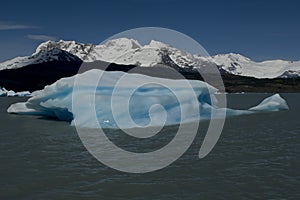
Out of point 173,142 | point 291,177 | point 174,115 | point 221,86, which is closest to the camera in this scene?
point 291,177

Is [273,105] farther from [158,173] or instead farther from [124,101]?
[158,173]

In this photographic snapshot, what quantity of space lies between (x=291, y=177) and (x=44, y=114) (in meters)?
18.8

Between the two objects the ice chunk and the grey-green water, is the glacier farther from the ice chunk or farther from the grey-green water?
the ice chunk

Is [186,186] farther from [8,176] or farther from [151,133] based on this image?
[151,133]

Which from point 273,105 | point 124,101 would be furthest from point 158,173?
point 273,105

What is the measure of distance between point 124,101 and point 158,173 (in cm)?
970

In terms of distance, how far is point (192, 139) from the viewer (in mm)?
15375

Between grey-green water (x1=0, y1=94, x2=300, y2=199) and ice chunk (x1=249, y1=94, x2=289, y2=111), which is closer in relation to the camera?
grey-green water (x1=0, y1=94, x2=300, y2=199)

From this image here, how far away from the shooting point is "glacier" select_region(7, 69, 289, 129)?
1886 centimetres

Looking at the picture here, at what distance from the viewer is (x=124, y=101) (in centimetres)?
1933

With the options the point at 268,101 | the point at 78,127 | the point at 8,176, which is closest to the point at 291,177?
the point at 8,176

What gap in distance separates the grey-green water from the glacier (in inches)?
133

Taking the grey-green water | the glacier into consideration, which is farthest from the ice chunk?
the grey-green water

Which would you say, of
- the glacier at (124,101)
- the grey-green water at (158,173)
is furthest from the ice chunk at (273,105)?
the grey-green water at (158,173)
